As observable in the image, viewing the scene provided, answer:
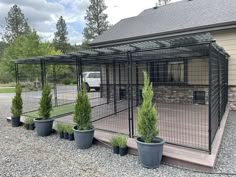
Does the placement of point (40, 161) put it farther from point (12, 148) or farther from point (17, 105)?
point (17, 105)

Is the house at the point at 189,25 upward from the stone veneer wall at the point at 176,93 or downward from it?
upward

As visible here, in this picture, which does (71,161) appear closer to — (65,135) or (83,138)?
(83,138)

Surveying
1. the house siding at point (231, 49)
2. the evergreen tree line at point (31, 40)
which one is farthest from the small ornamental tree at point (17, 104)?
the house siding at point (231, 49)

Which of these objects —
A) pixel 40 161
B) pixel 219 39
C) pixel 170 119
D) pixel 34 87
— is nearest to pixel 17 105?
pixel 40 161

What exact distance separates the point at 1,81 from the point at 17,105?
27.0 m

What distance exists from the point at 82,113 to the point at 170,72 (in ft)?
19.6

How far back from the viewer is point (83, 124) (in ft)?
14.5

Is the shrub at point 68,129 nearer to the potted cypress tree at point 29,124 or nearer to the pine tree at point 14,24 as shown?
the potted cypress tree at point 29,124

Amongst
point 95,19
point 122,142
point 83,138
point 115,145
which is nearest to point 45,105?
point 83,138

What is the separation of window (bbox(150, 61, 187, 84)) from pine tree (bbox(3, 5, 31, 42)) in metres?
28.4

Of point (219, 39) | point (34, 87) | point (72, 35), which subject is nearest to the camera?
point (219, 39)

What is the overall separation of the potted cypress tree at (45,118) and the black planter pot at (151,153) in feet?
9.56

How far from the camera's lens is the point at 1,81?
29516 millimetres

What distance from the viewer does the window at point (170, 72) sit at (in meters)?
8.86
